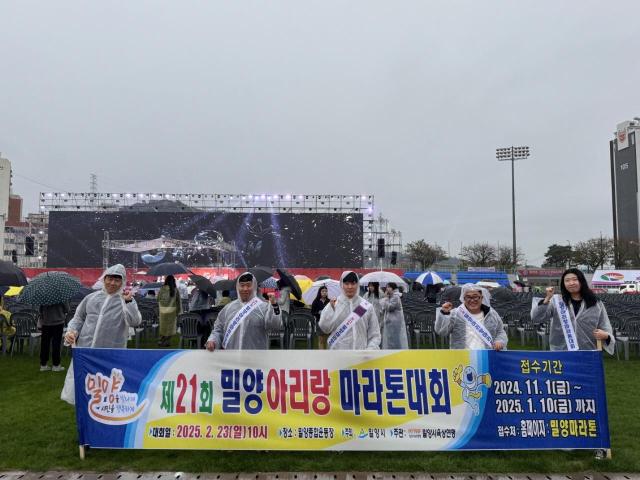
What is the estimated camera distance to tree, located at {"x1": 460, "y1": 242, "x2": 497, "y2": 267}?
5181 centimetres

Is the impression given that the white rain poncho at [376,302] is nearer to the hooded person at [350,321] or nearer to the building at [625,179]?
the hooded person at [350,321]

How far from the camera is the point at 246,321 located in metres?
3.71

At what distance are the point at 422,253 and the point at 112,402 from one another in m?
55.2

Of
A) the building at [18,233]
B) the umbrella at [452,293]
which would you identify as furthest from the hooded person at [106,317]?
the building at [18,233]

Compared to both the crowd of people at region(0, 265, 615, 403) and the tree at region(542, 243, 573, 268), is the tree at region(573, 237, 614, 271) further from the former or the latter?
the crowd of people at region(0, 265, 615, 403)

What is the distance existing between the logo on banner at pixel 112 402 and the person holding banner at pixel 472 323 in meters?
2.49

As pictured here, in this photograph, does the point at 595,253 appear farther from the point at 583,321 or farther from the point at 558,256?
the point at 583,321

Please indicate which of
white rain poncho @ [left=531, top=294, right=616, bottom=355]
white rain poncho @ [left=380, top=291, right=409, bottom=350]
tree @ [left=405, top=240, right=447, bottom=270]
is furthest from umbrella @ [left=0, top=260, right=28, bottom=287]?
tree @ [left=405, top=240, right=447, bottom=270]

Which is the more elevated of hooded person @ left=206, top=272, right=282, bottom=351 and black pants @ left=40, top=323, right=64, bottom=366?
hooded person @ left=206, top=272, right=282, bottom=351

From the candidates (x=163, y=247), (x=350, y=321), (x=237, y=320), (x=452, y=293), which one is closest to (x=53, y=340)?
(x=237, y=320)

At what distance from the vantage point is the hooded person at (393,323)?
6406 mm

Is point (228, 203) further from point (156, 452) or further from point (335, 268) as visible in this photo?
point (156, 452)

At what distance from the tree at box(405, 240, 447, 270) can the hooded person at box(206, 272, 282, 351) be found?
172ft

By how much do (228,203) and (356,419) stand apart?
32124 millimetres
